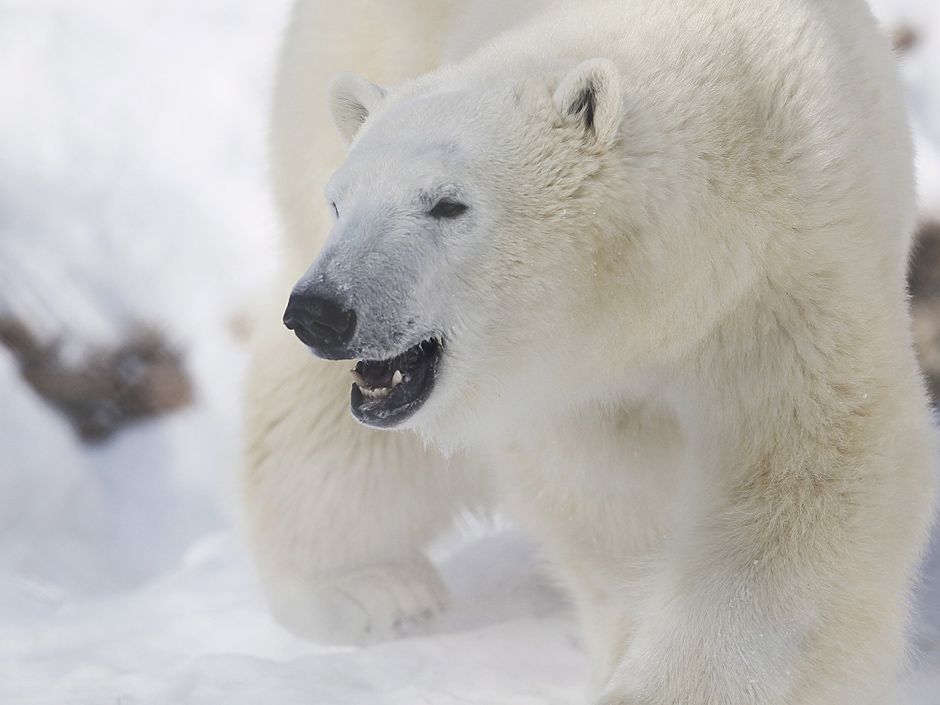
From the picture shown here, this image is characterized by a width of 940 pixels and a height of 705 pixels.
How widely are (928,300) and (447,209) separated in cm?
306

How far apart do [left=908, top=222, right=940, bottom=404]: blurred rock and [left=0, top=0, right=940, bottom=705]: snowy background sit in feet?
0.47

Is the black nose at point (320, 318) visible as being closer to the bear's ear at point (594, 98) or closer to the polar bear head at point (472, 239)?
the polar bear head at point (472, 239)

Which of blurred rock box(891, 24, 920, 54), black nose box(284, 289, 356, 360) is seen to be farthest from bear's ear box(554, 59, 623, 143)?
blurred rock box(891, 24, 920, 54)

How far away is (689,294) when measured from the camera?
8.18 feet

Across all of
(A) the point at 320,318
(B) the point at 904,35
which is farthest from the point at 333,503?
(B) the point at 904,35

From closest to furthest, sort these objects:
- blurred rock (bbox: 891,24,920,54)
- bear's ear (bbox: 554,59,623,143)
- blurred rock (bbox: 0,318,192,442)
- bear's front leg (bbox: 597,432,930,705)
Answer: bear's ear (bbox: 554,59,623,143), bear's front leg (bbox: 597,432,930,705), blurred rock (bbox: 0,318,192,442), blurred rock (bbox: 891,24,920,54)

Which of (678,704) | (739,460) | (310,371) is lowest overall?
(678,704)

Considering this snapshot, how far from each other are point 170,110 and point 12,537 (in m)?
2.31

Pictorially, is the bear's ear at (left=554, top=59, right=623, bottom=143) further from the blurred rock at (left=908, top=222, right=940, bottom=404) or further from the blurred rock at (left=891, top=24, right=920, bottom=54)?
the blurred rock at (left=891, top=24, right=920, bottom=54)

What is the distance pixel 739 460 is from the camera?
262 cm

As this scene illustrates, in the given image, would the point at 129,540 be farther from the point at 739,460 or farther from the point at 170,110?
the point at 739,460

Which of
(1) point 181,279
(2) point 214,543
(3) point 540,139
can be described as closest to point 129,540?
(2) point 214,543

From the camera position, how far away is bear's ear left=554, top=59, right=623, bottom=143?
2.32m

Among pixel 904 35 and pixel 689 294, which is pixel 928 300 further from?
pixel 689 294
